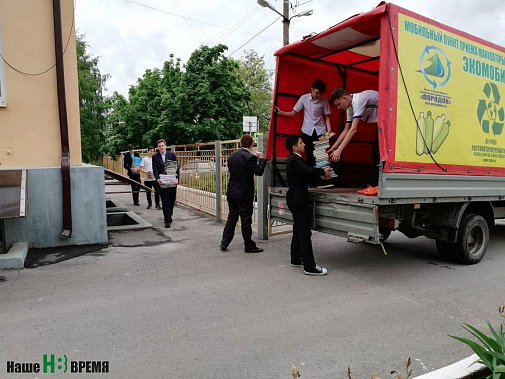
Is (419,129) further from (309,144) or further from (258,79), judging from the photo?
(258,79)

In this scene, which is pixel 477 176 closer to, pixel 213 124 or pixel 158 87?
pixel 213 124

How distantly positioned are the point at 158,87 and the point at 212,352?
1941 centimetres

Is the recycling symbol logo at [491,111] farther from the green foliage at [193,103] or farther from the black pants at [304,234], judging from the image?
the green foliage at [193,103]

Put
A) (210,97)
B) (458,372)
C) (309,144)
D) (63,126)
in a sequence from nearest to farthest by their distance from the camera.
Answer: (458,372) → (63,126) → (309,144) → (210,97)

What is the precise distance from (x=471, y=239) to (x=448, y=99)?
7.29 feet

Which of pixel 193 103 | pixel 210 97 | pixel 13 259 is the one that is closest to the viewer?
pixel 13 259

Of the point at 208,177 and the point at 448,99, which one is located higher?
the point at 448,99

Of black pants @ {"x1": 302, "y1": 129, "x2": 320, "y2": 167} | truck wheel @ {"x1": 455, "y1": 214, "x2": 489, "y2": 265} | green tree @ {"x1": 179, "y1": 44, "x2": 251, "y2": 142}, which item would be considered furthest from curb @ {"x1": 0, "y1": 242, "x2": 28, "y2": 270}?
green tree @ {"x1": 179, "y1": 44, "x2": 251, "y2": 142}

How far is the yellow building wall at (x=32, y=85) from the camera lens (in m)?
5.88

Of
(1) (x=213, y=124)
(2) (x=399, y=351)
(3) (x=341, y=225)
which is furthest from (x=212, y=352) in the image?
(1) (x=213, y=124)

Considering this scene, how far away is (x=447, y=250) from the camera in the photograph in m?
5.66

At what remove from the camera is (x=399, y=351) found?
3.15 metres

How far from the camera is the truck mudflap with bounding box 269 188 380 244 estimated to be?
4.48 meters

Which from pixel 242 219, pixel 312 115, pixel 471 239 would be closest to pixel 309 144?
pixel 312 115
